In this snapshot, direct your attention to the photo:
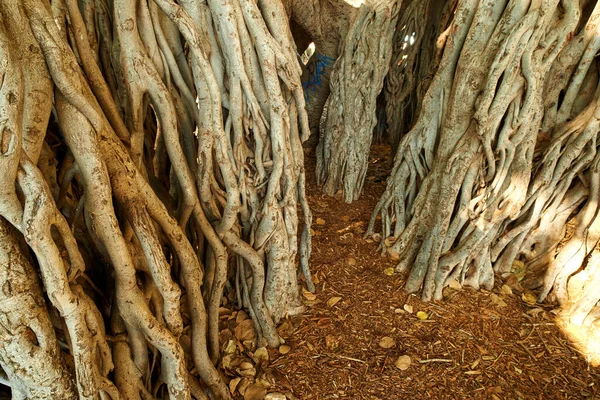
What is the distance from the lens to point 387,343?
7.57 feet

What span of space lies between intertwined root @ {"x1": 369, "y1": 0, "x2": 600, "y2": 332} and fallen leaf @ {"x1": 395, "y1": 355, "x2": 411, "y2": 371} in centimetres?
58

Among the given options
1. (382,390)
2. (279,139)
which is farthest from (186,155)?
(382,390)

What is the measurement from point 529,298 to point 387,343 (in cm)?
121

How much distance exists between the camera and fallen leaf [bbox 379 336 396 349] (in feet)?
7.52

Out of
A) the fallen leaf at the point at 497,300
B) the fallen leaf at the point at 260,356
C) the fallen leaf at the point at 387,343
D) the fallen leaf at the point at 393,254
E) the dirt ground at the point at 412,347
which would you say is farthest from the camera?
the fallen leaf at the point at 393,254

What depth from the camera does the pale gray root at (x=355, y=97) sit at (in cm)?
328

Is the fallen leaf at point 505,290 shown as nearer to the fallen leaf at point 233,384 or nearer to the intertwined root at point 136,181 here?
the intertwined root at point 136,181

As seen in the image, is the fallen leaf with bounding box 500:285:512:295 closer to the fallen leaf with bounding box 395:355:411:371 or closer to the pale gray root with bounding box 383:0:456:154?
the fallen leaf with bounding box 395:355:411:371

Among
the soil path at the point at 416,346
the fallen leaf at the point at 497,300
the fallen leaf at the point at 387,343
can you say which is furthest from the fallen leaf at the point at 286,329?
the fallen leaf at the point at 497,300

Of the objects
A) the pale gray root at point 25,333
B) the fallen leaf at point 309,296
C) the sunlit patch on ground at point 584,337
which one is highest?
the pale gray root at point 25,333

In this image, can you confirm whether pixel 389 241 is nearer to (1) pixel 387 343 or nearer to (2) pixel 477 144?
(1) pixel 387 343

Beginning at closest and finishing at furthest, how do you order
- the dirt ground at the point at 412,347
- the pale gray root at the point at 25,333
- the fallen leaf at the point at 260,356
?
the pale gray root at the point at 25,333 → the dirt ground at the point at 412,347 → the fallen leaf at the point at 260,356

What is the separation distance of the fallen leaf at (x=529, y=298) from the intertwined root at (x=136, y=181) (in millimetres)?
1777

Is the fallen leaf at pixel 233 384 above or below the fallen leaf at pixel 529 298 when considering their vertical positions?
below
